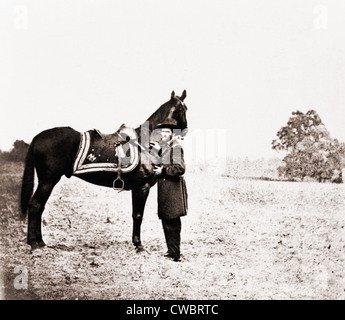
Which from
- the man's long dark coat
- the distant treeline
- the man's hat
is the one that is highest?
the man's hat

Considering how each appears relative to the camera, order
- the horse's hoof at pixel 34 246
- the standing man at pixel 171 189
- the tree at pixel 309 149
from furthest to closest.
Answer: the tree at pixel 309 149 → the horse's hoof at pixel 34 246 → the standing man at pixel 171 189

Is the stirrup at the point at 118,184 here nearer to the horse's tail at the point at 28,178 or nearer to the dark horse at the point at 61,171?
the dark horse at the point at 61,171

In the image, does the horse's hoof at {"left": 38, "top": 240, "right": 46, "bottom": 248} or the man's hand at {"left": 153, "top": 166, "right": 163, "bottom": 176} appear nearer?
the man's hand at {"left": 153, "top": 166, "right": 163, "bottom": 176}

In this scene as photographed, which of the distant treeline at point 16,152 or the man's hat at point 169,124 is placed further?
the distant treeline at point 16,152

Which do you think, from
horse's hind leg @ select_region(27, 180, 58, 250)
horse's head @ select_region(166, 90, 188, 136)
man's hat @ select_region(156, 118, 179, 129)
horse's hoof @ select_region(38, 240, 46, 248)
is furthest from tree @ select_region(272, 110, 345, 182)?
horse's hoof @ select_region(38, 240, 46, 248)

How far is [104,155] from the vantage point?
513 centimetres

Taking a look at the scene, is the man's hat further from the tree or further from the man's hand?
the tree

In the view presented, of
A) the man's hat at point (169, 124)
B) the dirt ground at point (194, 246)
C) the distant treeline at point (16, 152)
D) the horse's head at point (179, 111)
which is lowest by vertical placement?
the dirt ground at point (194, 246)

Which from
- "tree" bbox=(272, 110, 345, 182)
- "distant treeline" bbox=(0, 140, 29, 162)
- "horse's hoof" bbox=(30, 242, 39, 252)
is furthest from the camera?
"tree" bbox=(272, 110, 345, 182)

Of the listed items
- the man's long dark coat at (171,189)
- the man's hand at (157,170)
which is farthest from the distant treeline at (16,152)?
the man's long dark coat at (171,189)

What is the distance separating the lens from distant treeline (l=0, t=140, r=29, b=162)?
17.7 ft

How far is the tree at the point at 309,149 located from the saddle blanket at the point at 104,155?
204 centimetres

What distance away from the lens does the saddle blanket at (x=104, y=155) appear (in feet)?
16.7

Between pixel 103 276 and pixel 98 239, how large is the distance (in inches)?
19.5
